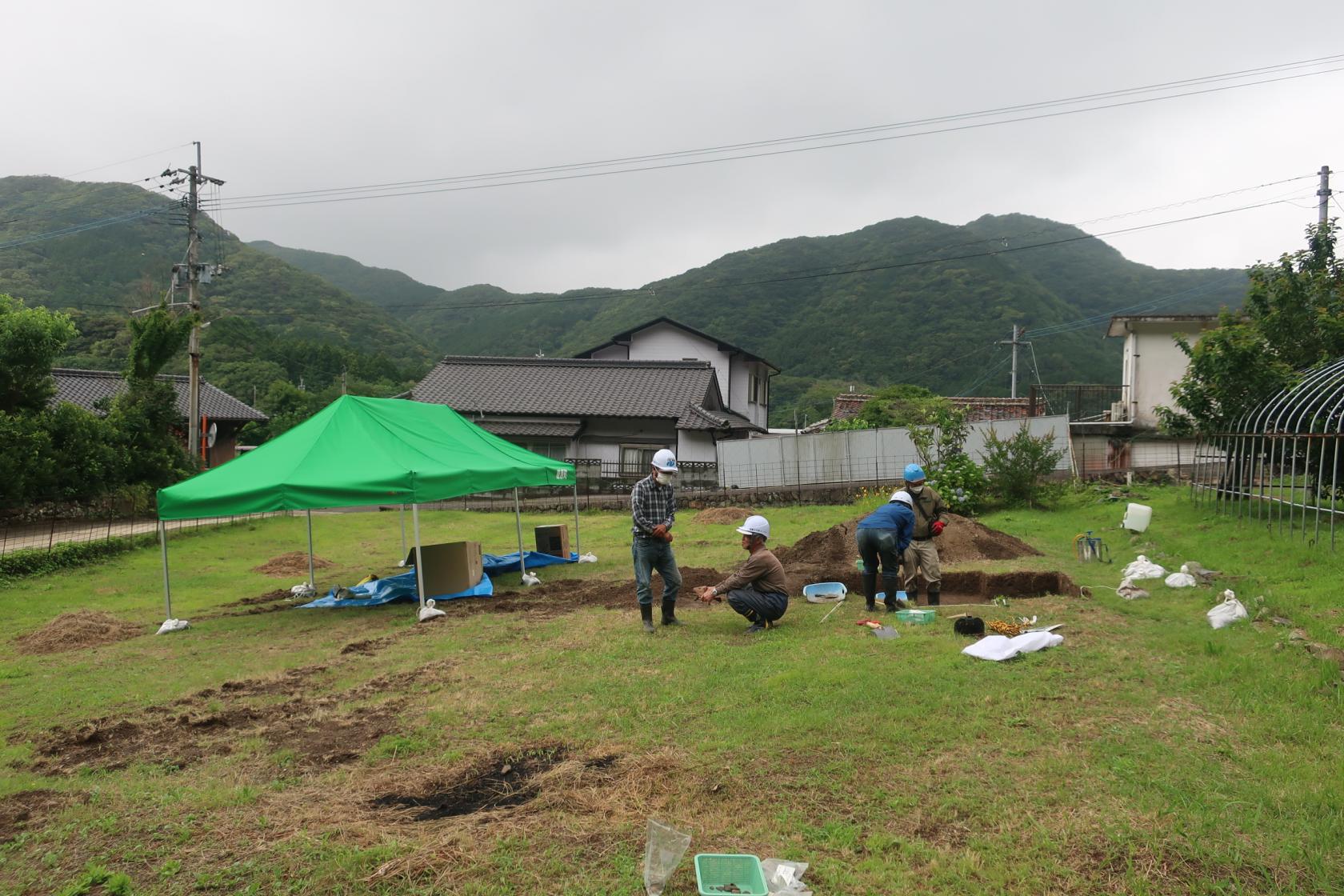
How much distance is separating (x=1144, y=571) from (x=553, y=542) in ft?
28.8

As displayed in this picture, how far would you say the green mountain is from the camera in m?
49.1

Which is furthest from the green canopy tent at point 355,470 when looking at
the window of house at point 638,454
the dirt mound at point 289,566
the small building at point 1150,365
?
the small building at point 1150,365

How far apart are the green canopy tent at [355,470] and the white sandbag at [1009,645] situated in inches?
232

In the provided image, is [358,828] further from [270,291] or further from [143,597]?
[270,291]

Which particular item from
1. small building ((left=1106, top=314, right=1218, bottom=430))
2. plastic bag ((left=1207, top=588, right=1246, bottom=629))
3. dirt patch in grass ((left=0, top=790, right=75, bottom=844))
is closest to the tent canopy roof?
dirt patch in grass ((left=0, top=790, right=75, bottom=844))

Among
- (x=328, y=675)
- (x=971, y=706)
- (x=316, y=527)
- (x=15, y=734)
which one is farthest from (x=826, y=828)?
(x=316, y=527)

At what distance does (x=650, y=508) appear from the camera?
830cm

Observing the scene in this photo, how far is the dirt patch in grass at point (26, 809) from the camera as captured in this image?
13.7 ft

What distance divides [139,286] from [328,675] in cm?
5525

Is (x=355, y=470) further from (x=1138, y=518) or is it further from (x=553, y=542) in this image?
(x=1138, y=518)

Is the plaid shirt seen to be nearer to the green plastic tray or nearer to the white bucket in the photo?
the green plastic tray

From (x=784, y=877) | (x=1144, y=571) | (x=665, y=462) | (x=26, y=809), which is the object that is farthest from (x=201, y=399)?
(x=784, y=877)

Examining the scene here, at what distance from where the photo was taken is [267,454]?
10938mm

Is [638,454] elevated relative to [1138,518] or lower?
elevated
